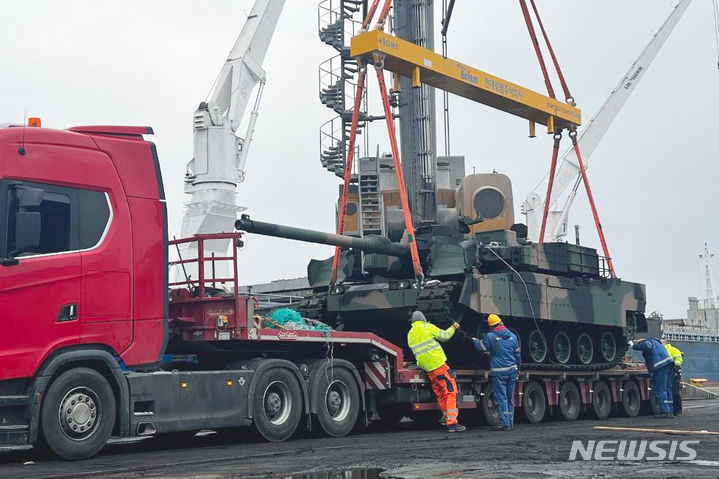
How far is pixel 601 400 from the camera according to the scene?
17953mm

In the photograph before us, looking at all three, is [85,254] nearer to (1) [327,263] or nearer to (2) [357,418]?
(2) [357,418]

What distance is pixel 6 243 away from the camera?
915cm

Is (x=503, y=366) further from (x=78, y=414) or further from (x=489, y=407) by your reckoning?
(x=78, y=414)

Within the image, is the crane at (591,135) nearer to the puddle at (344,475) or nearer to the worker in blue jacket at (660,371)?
the worker in blue jacket at (660,371)

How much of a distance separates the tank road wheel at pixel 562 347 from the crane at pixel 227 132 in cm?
1199

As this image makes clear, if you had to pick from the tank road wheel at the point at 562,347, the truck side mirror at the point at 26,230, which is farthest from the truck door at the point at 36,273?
the tank road wheel at the point at 562,347

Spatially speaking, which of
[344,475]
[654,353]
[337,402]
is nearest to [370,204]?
[654,353]

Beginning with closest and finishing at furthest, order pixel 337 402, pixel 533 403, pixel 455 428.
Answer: pixel 337 402 < pixel 455 428 < pixel 533 403

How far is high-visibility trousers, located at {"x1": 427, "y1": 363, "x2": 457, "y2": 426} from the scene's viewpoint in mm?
13305

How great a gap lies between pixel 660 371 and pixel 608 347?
196 centimetres

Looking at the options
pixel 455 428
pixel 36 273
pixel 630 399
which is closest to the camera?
pixel 36 273

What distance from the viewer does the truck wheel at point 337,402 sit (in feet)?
40.2

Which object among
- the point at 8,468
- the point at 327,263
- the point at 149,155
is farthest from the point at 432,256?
the point at 8,468

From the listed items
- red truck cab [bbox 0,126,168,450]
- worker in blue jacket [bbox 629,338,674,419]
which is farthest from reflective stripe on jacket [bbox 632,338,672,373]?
red truck cab [bbox 0,126,168,450]
